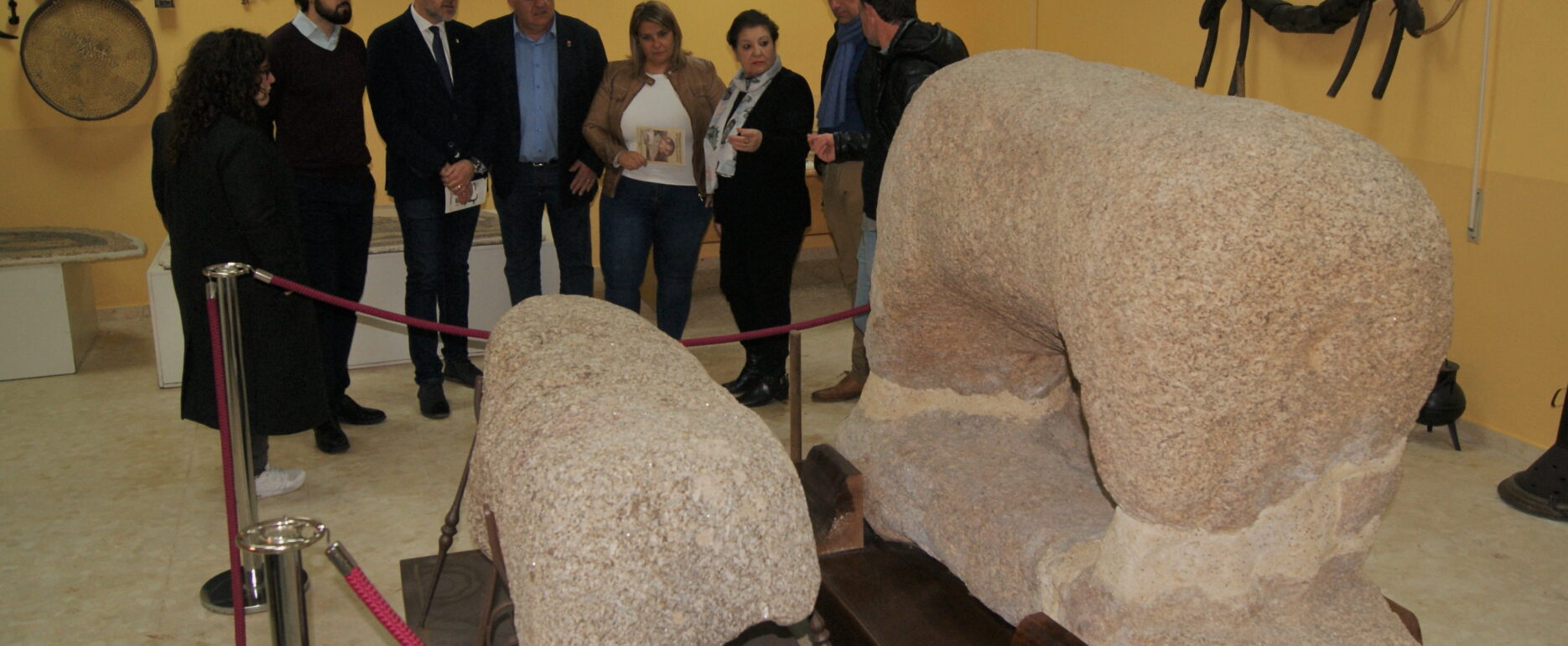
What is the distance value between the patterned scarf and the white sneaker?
6.42ft

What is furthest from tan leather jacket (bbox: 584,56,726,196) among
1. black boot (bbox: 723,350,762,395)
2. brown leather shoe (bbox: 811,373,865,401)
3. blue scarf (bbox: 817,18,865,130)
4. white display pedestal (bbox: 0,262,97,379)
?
white display pedestal (bbox: 0,262,97,379)

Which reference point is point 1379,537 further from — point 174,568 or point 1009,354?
point 174,568

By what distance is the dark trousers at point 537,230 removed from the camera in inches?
208

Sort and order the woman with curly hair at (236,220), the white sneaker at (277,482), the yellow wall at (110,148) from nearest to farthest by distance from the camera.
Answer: the woman with curly hair at (236,220), the white sneaker at (277,482), the yellow wall at (110,148)

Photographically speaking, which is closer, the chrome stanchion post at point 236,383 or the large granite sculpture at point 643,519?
the large granite sculpture at point 643,519

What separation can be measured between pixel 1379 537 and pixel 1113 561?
6.95ft

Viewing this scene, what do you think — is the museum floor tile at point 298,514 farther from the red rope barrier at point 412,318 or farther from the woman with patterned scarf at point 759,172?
the red rope barrier at point 412,318

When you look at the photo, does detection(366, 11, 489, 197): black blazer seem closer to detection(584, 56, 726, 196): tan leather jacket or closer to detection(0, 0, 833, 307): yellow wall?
detection(584, 56, 726, 196): tan leather jacket

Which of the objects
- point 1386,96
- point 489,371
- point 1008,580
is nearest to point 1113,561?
point 1008,580

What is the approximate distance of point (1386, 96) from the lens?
4.99 meters

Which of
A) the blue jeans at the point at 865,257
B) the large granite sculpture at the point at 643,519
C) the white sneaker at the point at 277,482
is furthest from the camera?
the blue jeans at the point at 865,257

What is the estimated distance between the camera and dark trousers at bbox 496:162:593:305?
528cm

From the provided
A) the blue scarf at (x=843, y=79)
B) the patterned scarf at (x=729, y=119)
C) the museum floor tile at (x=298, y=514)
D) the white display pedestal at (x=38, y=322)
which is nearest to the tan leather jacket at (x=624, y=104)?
the patterned scarf at (x=729, y=119)

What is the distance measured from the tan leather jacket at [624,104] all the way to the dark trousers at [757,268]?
29 centimetres
